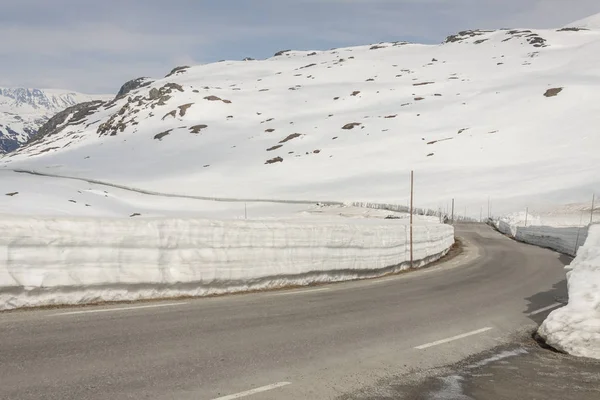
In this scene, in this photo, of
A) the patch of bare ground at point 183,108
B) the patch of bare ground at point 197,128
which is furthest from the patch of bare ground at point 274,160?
the patch of bare ground at point 183,108

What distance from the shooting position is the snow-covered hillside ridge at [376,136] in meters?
81.7

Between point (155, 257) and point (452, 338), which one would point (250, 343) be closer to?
point (452, 338)

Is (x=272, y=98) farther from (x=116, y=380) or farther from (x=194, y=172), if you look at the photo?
(x=116, y=380)

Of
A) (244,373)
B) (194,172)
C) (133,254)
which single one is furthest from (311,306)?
(194,172)

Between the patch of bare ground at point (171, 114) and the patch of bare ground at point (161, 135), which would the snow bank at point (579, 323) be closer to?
the patch of bare ground at point (161, 135)

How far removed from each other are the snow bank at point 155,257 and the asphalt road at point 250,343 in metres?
0.63

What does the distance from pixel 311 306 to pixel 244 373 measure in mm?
5085

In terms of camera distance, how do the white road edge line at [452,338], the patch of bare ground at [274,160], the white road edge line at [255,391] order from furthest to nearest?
1. the patch of bare ground at [274,160]
2. the white road edge line at [452,338]
3. the white road edge line at [255,391]

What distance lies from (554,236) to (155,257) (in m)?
32.5

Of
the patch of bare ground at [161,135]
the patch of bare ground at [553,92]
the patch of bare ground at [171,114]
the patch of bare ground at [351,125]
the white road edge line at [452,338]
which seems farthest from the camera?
the patch of bare ground at [171,114]

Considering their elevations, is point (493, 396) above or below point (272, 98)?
below

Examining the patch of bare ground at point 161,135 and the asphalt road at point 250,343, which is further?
the patch of bare ground at point 161,135

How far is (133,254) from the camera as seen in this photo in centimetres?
1137

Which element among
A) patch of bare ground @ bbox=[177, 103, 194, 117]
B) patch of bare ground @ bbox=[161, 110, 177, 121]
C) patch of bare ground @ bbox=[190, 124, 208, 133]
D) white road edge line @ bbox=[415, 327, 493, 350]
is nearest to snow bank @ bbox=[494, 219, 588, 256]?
white road edge line @ bbox=[415, 327, 493, 350]
